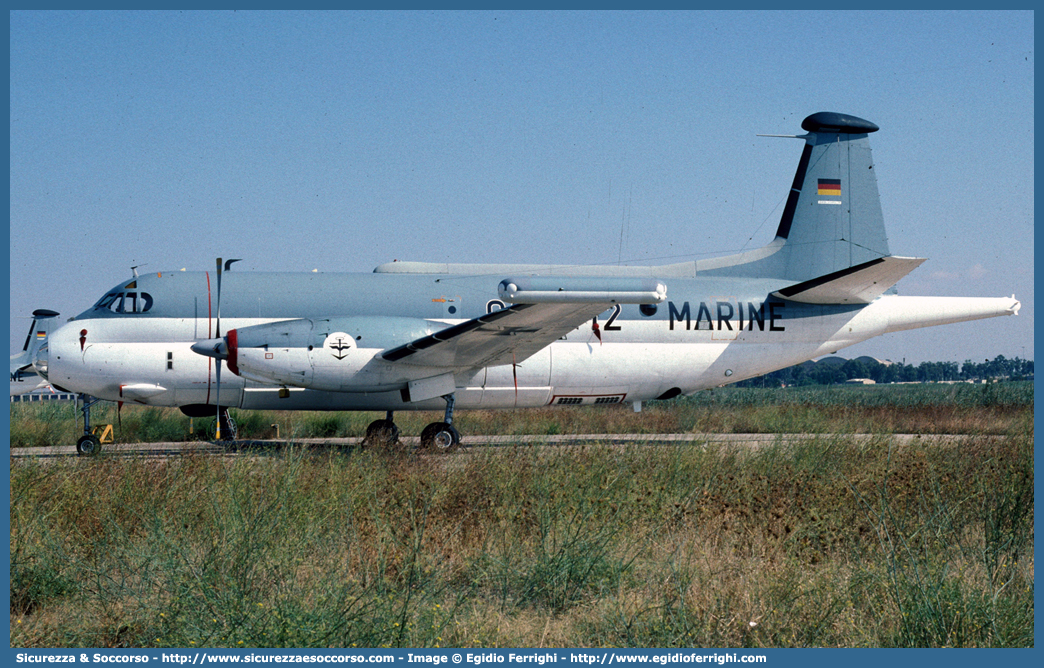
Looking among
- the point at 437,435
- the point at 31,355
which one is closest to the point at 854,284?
the point at 437,435

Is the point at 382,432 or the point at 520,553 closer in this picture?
the point at 520,553

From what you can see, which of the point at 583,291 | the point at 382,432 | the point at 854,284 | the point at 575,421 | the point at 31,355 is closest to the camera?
the point at 583,291

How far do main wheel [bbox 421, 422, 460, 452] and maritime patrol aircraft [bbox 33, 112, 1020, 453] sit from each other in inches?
1.5

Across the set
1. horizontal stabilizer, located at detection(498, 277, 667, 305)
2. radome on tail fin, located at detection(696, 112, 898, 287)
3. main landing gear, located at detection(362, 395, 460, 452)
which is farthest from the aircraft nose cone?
radome on tail fin, located at detection(696, 112, 898, 287)

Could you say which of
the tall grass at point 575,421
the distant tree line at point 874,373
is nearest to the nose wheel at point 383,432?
the tall grass at point 575,421

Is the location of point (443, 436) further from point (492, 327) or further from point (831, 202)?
point (831, 202)

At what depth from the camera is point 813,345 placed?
18094mm

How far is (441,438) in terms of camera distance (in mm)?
15633

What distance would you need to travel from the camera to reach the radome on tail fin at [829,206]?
18953mm

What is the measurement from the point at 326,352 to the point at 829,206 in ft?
39.2

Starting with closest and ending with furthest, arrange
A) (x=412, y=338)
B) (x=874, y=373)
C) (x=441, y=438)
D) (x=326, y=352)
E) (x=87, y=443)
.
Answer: (x=326, y=352), (x=412, y=338), (x=87, y=443), (x=441, y=438), (x=874, y=373)

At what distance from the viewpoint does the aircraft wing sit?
11.1m

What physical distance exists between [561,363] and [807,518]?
887 centimetres

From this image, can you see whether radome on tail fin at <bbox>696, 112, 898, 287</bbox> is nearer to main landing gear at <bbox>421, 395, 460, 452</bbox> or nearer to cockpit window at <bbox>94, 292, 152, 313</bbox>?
main landing gear at <bbox>421, 395, 460, 452</bbox>
